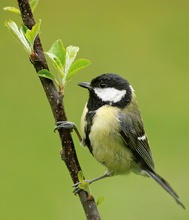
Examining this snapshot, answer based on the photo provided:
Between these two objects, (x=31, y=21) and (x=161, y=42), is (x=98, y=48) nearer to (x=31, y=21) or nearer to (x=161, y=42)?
(x=161, y=42)

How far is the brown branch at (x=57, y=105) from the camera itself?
111cm

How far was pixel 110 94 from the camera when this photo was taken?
2012mm

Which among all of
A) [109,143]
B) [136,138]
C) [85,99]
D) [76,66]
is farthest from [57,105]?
[85,99]

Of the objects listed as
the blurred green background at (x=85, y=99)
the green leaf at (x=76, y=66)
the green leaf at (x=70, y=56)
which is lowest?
the blurred green background at (x=85, y=99)

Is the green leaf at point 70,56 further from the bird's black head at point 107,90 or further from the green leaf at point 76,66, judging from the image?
the bird's black head at point 107,90

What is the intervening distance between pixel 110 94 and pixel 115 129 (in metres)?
0.12

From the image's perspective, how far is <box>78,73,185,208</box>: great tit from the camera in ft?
6.38

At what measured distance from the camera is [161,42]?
5.70m

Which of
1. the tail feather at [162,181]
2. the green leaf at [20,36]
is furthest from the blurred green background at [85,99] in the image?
the green leaf at [20,36]

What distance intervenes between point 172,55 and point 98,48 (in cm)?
69

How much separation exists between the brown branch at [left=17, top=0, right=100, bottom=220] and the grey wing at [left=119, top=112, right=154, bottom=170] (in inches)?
33.2

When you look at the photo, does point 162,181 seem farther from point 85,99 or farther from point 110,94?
point 85,99

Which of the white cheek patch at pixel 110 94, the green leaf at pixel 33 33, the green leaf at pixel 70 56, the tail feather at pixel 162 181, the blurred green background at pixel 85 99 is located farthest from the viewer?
the blurred green background at pixel 85 99

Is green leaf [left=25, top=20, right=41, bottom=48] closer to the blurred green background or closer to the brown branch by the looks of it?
the brown branch
